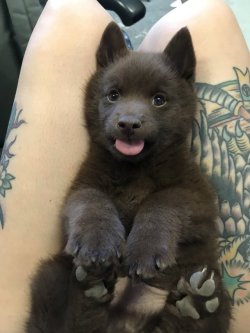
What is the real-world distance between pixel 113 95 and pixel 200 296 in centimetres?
75

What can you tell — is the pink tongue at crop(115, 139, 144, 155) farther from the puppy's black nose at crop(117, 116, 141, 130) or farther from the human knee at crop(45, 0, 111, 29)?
the human knee at crop(45, 0, 111, 29)

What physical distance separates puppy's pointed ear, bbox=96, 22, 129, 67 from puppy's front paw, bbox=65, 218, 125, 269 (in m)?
0.70

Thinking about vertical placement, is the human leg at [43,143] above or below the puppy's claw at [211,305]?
above

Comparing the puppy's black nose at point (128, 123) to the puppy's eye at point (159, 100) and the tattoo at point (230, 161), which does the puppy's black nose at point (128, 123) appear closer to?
the puppy's eye at point (159, 100)

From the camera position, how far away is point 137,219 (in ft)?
4.75

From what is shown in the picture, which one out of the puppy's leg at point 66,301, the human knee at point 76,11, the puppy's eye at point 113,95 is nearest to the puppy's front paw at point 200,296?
the puppy's leg at point 66,301

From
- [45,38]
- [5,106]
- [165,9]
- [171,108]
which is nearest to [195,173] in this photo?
[171,108]

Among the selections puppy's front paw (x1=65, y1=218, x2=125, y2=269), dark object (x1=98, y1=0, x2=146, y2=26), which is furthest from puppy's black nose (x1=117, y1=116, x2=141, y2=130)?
dark object (x1=98, y1=0, x2=146, y2=26)

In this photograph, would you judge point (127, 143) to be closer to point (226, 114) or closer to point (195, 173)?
point (195, 173)

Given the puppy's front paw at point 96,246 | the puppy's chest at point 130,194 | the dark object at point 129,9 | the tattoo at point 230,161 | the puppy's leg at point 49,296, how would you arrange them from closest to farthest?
1. the puppy's front paw at point 96,246
2. the puppy's leg at point 49,296
3. the puppy's chest at point 130,194
4. the tattoo at point 230,161
5. the dark object at point 129,9

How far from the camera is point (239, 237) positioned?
1.67 metres

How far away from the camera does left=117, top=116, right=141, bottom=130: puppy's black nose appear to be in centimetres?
144

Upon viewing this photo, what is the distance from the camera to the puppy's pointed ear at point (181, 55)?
1.68 m

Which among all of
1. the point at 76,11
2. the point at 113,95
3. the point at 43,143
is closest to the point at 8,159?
the point at 43,143
